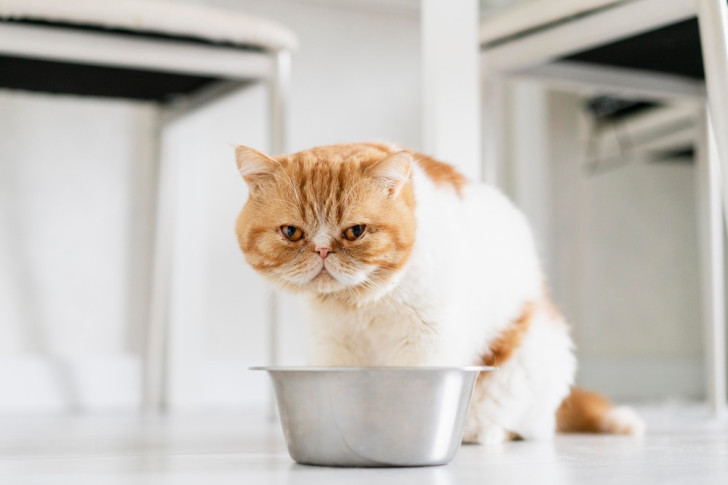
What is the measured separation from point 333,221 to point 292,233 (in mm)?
54

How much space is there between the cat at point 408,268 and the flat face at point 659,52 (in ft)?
1.45

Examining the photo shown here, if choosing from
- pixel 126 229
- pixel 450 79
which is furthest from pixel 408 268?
pixel 126 229

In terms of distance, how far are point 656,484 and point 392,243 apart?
15.7 inches

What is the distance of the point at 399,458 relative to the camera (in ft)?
2.80

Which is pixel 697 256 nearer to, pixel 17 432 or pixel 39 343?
pixel 39 343

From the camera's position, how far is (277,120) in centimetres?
166

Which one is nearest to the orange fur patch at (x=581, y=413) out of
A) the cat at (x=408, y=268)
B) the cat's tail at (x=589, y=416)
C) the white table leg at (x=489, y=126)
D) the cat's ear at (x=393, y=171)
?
the cat's tail at (x=589, y=416)

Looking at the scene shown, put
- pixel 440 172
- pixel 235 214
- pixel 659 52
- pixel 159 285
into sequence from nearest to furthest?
pixel 440 172 → pixel 659 52 → pixel 159 285 → pixel 235 214

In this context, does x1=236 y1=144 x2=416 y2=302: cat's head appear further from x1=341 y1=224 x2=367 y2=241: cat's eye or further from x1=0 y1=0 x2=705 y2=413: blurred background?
x1=0 y1=0 x2=705 y2=413: blurred background

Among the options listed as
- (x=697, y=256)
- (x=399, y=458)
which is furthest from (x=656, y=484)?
(x=697, y=256)

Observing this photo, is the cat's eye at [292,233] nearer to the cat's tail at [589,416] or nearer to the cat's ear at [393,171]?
the cat's ear at [393,171]

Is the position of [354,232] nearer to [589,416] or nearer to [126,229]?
[589,416]

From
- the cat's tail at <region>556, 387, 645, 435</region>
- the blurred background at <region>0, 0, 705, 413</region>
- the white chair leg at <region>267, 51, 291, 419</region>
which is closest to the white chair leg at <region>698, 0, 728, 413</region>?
the cat's tail at <region>556, 387, 645, 435</region>

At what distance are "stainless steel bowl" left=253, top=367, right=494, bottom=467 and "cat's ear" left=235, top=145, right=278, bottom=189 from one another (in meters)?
0.27
